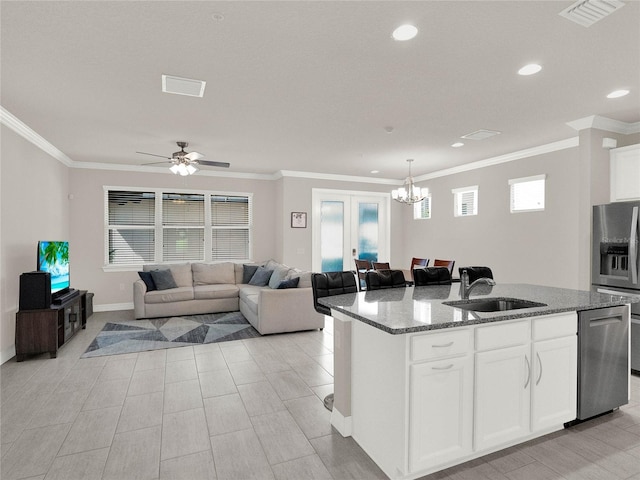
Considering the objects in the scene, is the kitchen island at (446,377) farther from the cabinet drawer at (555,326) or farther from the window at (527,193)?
the window at (527,193)

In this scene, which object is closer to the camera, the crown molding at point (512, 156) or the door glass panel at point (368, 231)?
the crown molding at point (512, 156)

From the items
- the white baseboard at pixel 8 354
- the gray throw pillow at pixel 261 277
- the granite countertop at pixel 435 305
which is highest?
the granite countertop at pixel 435 305

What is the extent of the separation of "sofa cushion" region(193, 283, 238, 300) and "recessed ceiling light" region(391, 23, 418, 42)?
17.0ft

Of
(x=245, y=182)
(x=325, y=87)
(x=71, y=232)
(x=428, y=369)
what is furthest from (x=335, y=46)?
(x=71, y=232)

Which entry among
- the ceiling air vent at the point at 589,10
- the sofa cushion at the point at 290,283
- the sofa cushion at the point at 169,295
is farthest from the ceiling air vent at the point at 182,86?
the sofa cushion at the point at 169,295

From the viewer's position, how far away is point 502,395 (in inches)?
89.2

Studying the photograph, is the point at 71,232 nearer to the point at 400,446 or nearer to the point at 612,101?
→ the point at 400,446

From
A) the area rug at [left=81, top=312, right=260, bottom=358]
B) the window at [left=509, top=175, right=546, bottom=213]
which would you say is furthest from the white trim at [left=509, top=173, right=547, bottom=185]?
the area rug at [left=81, top=312, right=260, bottom=358]

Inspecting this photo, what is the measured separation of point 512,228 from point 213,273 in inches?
213

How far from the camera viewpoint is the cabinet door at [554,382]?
2.41 m

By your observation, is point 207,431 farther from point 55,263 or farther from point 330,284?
point 55,263

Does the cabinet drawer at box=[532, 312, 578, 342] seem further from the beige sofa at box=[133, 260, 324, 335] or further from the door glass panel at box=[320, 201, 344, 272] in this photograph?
the door glass panel at box=[320, 201, 344, 272]

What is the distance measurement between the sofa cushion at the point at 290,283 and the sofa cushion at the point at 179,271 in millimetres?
2381

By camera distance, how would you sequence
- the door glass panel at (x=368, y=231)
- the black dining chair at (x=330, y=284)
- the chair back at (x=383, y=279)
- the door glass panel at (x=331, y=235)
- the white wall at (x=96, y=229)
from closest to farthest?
the black dining chair at (x=330, y=284)
the chair back at (x=383, y=279)
the white wall at (x=96, y=229)
the door glass panel at (x=331, y=235)
the door glass panel at (x=368, y=231)
